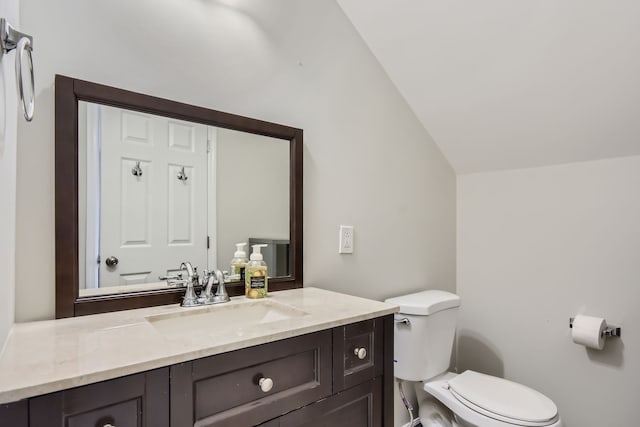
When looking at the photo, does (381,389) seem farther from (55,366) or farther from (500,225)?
(500,225)

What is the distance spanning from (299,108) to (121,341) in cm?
110

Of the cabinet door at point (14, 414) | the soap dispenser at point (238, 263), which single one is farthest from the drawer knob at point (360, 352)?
the cabinet door at point (14, 414)

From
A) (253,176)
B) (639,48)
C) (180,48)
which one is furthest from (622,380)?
(180,48)

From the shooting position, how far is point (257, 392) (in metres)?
0.82

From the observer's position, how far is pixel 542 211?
1888 millimetres

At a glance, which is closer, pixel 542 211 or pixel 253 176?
pixel 253 176

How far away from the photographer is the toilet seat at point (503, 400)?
1326mm

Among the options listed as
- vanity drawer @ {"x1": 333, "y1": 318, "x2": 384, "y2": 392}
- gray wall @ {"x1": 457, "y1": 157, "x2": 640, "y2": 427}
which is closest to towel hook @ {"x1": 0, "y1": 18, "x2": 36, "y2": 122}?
vanity drawer @ {"x1": 333, "y1": 318, "x2": 384, "y2": 392}

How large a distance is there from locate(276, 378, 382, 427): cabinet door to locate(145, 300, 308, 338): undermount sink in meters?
0.24

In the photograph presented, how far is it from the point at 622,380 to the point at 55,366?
2.19 meters

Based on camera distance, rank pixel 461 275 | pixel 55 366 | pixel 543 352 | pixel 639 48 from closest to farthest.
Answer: pixel 55 366, pixel 639 48, pixel 543 352, pixel 461 275

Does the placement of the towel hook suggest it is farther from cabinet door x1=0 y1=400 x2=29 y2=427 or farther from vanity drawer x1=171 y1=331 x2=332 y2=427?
vanity drawer x1=171 y1=331 x2=332 y2=427

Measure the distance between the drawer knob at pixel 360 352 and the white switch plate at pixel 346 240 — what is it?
625 millimetres

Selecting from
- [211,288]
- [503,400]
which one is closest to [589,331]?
[503,400]
